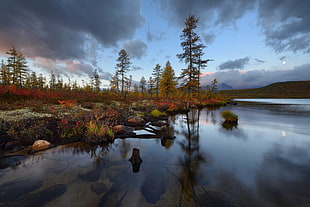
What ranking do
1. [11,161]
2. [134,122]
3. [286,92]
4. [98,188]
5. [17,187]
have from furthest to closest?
[286,92], [134,122], [11,161], [98,188], [17,187]

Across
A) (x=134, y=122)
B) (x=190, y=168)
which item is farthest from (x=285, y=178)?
(x=134, y=122)

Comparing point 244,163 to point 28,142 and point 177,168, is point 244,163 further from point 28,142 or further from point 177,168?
point 28,142

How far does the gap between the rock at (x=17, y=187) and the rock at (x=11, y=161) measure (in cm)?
139

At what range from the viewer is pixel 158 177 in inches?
164

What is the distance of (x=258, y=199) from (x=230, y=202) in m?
0.89

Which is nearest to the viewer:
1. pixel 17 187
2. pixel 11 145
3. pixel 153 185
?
pixel 17 187

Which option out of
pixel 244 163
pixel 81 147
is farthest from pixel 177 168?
pixel 81 147

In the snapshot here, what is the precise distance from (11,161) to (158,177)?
612cm

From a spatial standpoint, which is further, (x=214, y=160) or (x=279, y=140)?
(x=279, y=140)

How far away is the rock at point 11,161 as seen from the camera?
4.53m

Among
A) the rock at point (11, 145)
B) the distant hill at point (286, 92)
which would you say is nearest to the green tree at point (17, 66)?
the rock at point (11, 145)

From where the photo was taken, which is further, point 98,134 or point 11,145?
point 98,134

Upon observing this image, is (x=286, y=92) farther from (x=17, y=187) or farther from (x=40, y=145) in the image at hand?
(x=17, y=187)

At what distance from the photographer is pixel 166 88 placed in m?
32.4
